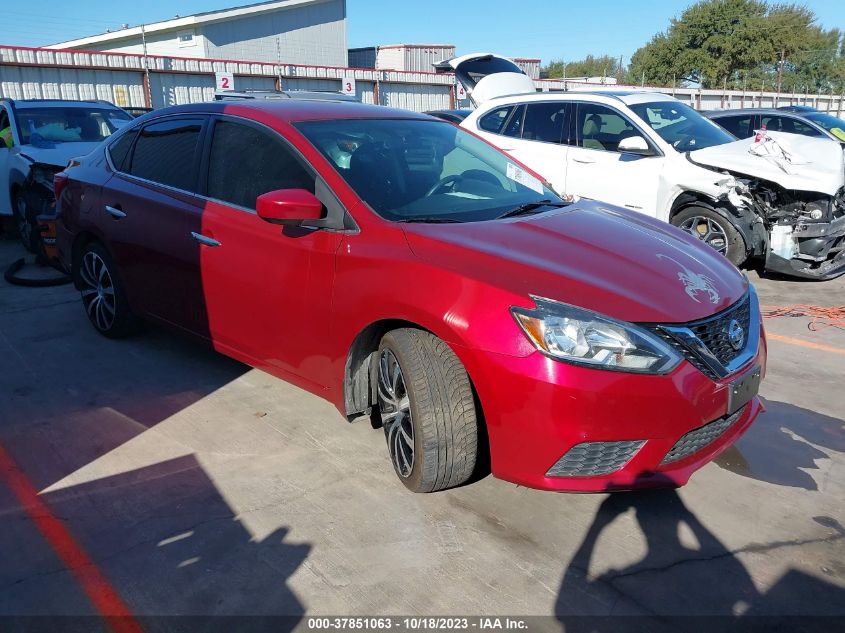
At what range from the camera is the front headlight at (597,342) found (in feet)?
8.83

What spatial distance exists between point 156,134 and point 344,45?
3921 cm

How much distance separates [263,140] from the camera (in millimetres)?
3928

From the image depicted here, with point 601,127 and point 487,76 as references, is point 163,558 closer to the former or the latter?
point 601,127

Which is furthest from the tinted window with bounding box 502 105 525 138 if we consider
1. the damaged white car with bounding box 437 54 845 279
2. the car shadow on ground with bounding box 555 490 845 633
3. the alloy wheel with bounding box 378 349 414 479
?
the car shadow on ground with bounding box 555 490 845 633

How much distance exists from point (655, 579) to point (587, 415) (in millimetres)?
678

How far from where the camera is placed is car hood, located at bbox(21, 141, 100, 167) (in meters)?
7.62

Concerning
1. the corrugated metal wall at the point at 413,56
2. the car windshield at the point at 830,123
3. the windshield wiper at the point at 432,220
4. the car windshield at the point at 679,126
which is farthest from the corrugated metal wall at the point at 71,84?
the corrugated metal wall at the point at 413,56

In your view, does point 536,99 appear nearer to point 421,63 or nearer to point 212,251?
point 212,251

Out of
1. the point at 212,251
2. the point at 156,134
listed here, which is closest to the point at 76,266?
the point at 156,134

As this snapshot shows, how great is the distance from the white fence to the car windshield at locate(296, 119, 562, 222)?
37.4 feet

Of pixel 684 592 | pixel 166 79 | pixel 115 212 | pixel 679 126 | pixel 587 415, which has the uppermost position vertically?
pixel 166 79

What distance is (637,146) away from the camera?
7.30 metres

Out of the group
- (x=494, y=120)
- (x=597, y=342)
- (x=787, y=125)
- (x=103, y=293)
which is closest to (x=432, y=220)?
(x=597, y=342)

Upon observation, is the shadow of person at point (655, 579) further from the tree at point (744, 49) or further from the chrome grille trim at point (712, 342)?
the tree at point (744, 49)
